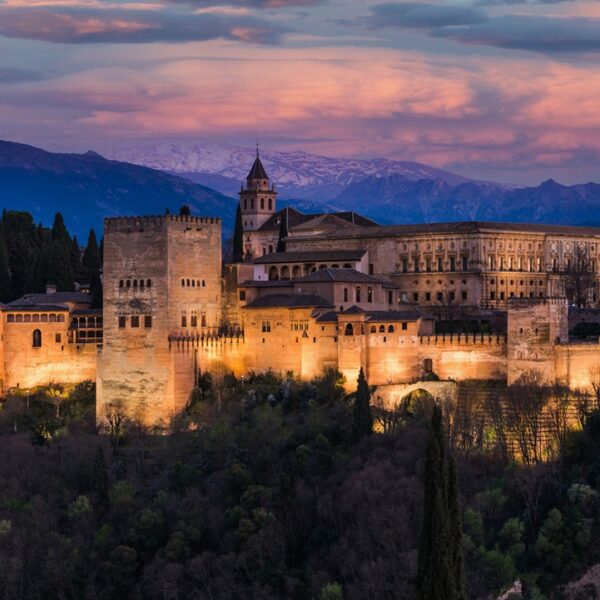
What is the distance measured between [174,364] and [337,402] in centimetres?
792

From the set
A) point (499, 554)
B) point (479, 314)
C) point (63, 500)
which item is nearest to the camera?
point (499, 554)

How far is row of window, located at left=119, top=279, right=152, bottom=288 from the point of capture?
66.3 meters

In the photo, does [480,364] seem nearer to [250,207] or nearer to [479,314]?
[479,314]

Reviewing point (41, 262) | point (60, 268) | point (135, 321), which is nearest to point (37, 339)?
point (135, 321)

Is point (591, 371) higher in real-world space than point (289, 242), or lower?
lower

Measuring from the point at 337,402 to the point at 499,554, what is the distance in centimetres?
1580

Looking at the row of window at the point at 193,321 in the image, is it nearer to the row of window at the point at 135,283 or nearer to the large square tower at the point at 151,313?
the large square tower at the point at 151,313

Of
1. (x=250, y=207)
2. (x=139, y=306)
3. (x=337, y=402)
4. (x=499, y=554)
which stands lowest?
(x=499, y=554)

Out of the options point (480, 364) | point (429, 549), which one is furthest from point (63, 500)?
point (429, 549)

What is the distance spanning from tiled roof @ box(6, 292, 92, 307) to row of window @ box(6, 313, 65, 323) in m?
1.59

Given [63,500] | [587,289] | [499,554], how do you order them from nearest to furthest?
[499,554] → [63,500] → [587,289]

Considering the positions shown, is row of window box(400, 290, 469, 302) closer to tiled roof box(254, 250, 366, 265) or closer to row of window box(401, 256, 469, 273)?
row of window box(401, 256, 469, 273)

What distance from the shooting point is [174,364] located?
65750 millimetres

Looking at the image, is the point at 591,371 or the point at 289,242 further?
the point at 289,242
